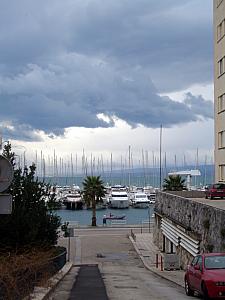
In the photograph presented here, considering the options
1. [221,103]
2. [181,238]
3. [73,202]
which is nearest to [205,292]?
[181,238]

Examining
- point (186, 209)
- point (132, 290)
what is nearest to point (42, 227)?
point (132, 290)

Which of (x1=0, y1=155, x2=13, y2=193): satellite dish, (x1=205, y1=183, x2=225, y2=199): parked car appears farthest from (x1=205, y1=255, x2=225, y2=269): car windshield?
(x1=205, y1=183, x2=225, y2=199): parked car

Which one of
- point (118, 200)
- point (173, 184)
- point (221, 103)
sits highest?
point (221, 103)

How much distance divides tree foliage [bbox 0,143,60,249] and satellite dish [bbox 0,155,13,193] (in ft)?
45.4

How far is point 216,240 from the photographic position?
25.8 m

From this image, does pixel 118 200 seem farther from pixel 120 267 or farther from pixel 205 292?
pixel 205 292

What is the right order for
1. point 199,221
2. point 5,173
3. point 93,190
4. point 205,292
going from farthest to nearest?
point 93,190 < point 199,221 < point 205,292 < point 5,173

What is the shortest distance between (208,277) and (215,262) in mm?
921

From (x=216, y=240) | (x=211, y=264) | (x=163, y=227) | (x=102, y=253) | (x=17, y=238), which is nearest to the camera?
(x=211, y=264)

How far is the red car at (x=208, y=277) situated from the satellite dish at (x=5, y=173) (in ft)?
31.7

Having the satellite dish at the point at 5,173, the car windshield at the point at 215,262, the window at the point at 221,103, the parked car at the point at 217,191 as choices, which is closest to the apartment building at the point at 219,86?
the window at the point at 221,103

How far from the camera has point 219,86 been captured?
55719 millimetres

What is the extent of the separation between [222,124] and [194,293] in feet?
124

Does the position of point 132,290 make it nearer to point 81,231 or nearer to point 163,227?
point 163,227
